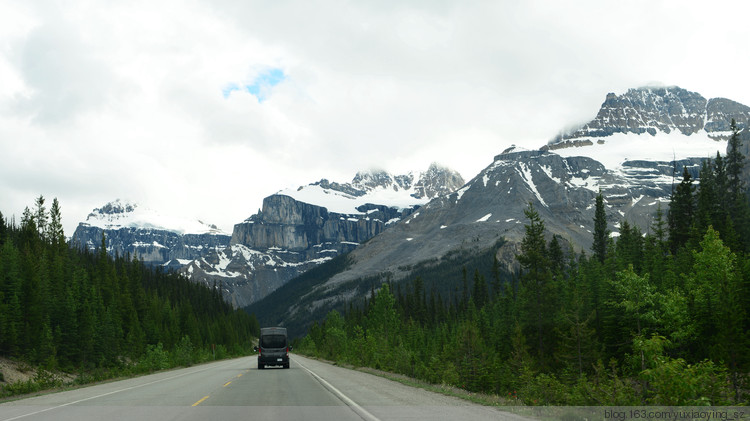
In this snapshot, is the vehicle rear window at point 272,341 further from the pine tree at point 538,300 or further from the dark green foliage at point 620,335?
the pine tree at point 538,300

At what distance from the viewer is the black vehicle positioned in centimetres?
4603

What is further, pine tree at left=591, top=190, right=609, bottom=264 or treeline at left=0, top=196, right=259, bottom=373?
pine tree at left=591, top=190, right=609, bottom=264

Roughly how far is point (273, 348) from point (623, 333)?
1310 inches

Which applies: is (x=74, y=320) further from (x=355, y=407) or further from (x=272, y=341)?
(x=355, y=407)

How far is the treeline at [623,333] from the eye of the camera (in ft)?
53.8

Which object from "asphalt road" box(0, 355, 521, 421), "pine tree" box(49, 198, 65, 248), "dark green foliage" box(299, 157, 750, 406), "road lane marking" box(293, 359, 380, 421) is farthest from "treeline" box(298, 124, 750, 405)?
"pine tree" box(49, 198, 65, 248)

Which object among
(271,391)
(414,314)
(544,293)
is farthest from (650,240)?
(271,391)

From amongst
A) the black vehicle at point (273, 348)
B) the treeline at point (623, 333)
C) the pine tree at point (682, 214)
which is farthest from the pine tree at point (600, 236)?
the black vehicle at point (273, 348)

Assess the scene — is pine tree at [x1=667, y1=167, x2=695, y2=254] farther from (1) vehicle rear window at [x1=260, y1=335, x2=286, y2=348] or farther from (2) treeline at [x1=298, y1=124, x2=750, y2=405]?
(1) vehicle rear window at [x1=260, y1=335, x2=286, y2=348]

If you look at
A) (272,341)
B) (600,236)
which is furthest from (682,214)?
(272,341)

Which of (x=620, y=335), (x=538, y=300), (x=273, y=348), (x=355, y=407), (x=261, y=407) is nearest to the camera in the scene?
(x=355, y=407)

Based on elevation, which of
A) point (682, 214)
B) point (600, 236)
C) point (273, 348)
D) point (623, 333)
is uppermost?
point (682, 214)

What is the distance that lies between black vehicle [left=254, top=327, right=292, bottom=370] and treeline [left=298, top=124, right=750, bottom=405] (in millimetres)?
7535

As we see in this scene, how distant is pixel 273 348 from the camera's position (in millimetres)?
46344
